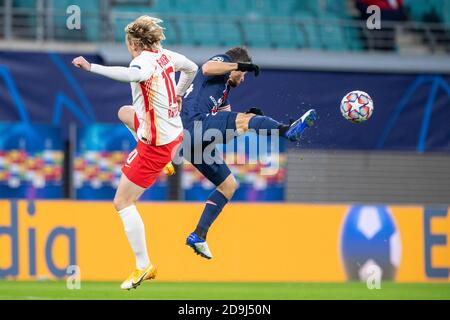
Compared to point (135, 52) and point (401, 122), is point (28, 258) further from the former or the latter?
point (401, 122)

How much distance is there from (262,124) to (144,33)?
59.4 inches

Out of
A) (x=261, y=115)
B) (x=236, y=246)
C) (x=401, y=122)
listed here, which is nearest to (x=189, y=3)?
(x=401, y=122)

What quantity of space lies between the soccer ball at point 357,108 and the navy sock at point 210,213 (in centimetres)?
150

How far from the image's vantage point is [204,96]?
11.1 metres

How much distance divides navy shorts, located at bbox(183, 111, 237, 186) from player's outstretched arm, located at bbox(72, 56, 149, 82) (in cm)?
124

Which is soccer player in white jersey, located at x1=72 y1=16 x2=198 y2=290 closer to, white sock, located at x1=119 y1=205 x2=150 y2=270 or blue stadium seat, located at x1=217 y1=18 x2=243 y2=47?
white sock, located at x1=119 y1=205 x2=150 y2=270

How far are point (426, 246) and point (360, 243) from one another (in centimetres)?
98

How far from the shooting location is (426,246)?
1631cm

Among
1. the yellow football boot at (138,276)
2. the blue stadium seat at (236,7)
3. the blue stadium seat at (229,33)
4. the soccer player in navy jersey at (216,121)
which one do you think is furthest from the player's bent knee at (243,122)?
the blue stadium seat at (236,7)

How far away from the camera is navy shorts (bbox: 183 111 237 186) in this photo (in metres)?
10.9

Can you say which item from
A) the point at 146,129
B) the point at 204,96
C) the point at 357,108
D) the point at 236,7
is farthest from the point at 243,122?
the point at 236,7

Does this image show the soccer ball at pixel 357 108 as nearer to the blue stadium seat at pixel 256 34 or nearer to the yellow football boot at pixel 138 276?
the yellow football boot at pixel 138 276

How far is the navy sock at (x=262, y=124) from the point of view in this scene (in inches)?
424

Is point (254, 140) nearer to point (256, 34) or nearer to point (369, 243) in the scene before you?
point (256, 34)
